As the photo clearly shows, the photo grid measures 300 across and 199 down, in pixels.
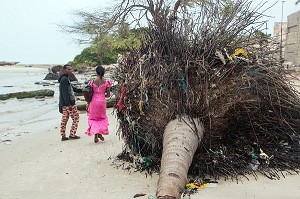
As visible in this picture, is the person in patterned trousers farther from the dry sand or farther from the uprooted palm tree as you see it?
the uprooted palm tree

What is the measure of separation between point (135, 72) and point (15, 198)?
2.15m

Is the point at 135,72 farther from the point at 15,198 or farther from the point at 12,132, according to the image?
the point at 12,132

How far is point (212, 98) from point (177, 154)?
94cm

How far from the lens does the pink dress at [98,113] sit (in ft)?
23.2

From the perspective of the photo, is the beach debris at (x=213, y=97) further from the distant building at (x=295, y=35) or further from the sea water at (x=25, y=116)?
the distant building at (x=295, y=35)

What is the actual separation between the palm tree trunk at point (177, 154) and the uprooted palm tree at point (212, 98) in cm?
2

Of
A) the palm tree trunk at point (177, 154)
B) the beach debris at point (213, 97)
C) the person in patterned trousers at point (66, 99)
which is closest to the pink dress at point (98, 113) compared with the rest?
the person in patterned trousers at point (66, 99)

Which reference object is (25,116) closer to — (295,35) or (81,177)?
(81,177)

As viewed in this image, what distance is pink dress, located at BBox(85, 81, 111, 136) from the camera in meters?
7.08

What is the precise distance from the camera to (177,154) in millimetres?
4074

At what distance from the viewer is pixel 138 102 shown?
493cm

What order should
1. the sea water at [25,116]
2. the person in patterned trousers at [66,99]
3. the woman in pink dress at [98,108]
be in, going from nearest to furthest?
the woman in pink dress at [98,108] → the person in patterned trousers at [66,99] → the sea water at [25,116]

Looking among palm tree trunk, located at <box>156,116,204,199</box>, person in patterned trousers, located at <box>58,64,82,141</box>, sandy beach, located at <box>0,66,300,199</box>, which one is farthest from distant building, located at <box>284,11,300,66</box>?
palm tree trunk, located at <box>156,116,204,199</box>

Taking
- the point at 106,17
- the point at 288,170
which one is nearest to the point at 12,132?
the point at 288,170
